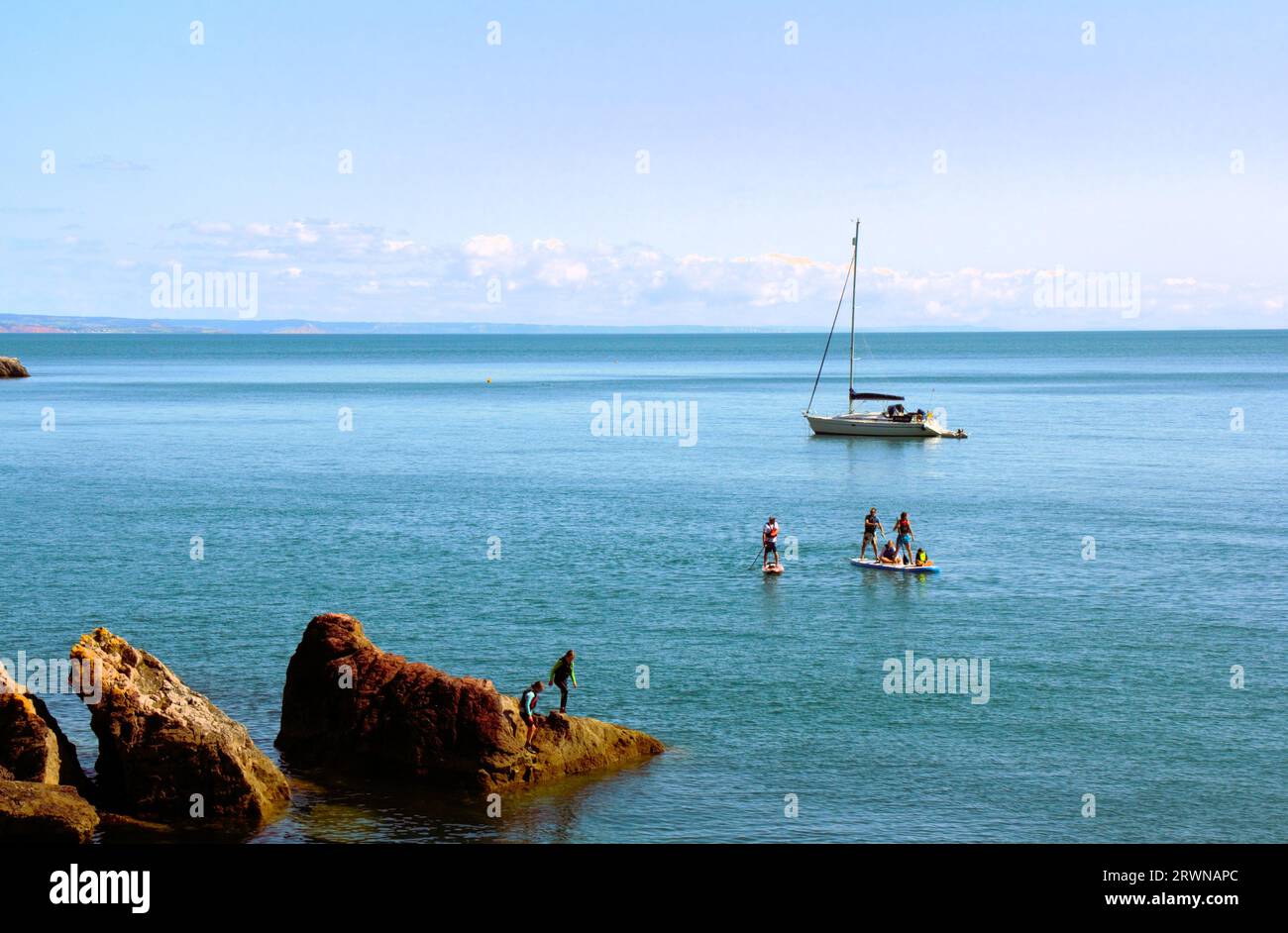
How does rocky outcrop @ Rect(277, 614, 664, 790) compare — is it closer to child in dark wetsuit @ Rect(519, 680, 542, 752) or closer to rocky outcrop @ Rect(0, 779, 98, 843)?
child in dark wetsuit @ Rect(519, 680, 542, 752)

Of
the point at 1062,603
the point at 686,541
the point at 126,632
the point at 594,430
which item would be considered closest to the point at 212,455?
the point at 594,430

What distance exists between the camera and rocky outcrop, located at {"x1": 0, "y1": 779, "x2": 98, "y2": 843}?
82.3ft

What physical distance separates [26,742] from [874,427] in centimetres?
Result: 9344

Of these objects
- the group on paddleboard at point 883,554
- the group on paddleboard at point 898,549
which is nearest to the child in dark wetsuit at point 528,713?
the group on paddleboard at point 883,554

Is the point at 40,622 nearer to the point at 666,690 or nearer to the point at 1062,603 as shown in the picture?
the point at 666,690

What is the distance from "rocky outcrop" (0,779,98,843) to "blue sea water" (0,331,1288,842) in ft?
12.6

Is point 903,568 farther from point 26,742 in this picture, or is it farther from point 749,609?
point 26,742

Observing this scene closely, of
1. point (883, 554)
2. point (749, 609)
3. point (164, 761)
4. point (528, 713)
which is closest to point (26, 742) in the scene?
point (164, 761)

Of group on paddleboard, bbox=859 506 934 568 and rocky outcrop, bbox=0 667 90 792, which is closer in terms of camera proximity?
rocky outcrop, bbox=0 667 90 792

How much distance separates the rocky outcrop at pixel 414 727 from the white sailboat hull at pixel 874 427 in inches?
3300

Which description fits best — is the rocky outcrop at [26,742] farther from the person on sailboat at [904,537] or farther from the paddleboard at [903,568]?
the person on sailboat at [904,537]

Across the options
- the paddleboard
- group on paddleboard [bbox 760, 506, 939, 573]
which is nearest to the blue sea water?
the paddleboard

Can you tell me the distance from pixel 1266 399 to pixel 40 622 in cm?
15020
